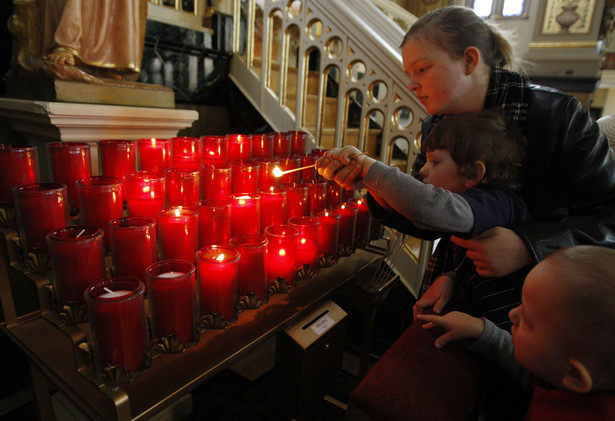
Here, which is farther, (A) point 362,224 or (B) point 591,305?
(A) point 362,224

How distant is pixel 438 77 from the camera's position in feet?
3.61

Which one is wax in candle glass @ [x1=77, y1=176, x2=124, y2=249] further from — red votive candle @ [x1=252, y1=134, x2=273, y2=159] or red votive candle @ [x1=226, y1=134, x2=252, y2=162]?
red votive candle @ [x1=252, y1=134, x2=273, y2=159]

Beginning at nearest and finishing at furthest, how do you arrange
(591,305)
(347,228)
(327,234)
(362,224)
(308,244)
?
(591,305) → (308,244) → (327,234) → (347,228) → (362,224)

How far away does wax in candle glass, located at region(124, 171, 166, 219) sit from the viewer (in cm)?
98

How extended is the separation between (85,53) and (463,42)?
4.80 feet

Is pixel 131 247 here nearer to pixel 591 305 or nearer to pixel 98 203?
pixel 98 203

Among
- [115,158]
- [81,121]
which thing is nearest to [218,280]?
[115,158]

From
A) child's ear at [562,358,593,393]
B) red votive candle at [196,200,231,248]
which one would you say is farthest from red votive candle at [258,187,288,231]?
child's ear at [562,358,593,393]

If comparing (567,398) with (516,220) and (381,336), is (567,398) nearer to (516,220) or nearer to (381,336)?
(516,220)

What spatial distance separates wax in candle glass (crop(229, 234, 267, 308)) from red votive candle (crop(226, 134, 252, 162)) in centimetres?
66

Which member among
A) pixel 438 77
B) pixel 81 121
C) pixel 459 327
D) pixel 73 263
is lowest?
pixel 459 327

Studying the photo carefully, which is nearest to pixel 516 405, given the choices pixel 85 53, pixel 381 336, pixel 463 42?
pixel 463 42

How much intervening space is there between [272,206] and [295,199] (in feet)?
0.41

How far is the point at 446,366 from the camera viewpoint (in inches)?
35.2
